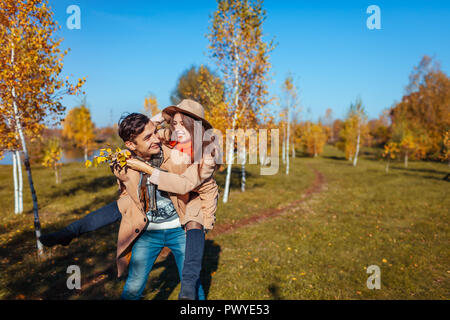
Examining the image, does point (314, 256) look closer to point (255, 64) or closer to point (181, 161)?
point (181, 161)

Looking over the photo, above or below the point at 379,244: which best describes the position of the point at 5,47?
above

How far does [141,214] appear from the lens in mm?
2994

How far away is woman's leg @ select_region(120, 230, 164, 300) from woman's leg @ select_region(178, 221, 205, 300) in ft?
2.00

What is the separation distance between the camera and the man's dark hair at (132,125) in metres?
2.76

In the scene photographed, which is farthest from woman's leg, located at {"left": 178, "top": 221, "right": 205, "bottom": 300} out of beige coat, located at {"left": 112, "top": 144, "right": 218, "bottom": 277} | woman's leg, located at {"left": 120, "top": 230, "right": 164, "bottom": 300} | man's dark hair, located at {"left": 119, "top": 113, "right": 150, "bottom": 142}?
man's dark hair, located at {"left": 119, "top": 113, "right": 150, "bottom": 142}

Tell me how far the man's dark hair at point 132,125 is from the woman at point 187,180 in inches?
12.0

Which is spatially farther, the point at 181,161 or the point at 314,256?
the point at 314,256

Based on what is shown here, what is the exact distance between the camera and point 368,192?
18031 millimetres

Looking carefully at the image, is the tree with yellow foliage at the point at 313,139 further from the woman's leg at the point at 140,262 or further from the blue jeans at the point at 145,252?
the woman's leg at the point at 140,262

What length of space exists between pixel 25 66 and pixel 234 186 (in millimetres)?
14128

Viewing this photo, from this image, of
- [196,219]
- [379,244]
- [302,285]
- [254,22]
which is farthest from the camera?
[254,22]

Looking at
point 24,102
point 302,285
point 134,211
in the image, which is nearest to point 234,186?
point 302,285

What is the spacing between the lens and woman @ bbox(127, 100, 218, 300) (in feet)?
8.69

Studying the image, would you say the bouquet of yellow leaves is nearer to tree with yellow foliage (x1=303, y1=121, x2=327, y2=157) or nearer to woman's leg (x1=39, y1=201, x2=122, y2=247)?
woman's leg (x1=39, y1=201, x2=122, y2=247)
